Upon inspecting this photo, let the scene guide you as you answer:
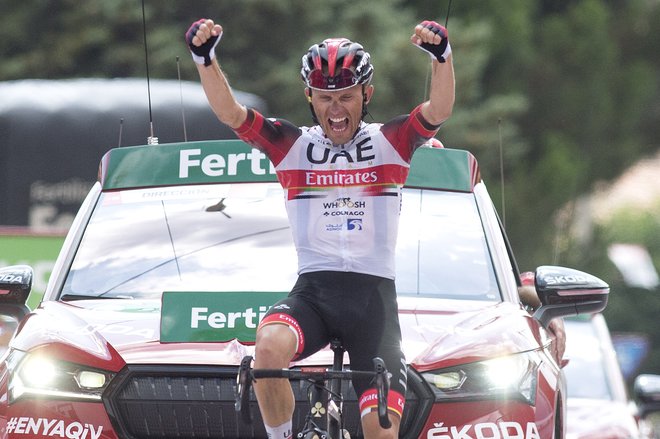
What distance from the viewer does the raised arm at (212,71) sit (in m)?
5.88

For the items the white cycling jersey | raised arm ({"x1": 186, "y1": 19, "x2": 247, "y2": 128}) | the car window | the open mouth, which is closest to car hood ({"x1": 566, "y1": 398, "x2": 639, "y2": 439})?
the car window

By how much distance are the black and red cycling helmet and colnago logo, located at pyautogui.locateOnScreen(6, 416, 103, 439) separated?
56.0 inches

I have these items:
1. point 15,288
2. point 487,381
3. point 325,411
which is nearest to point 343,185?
point 487,381

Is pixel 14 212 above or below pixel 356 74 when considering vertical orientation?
below

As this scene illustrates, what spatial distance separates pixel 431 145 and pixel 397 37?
23239 millimetres

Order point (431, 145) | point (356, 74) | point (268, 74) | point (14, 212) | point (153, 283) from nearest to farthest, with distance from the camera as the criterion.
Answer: point (356, 74) < point (153, 283) < point (431, 145) < point (14, 212) < point (268, 74)

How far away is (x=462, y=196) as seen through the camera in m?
7.55

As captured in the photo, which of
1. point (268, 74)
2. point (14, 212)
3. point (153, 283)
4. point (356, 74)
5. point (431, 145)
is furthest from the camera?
point (268, 74)

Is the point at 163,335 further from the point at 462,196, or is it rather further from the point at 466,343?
the point at 462,196

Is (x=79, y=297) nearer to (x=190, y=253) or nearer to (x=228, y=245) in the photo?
(x=190, y=253)

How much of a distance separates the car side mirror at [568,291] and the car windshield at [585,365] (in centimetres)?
407

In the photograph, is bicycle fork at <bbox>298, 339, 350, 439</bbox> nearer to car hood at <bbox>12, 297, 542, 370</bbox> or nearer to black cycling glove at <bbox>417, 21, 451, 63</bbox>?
car hood at <bbox>12, 297, 542, 370</bbox>

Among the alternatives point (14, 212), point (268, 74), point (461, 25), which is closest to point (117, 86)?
point (14, 212)

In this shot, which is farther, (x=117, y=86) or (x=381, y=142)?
(x=117, y=86)
